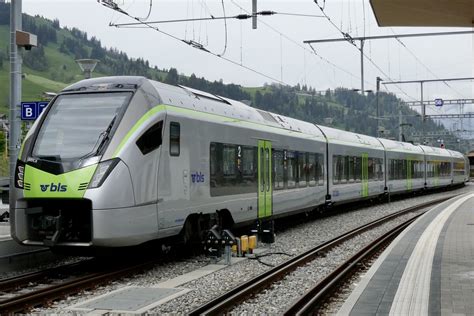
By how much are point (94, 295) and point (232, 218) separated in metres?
5.36

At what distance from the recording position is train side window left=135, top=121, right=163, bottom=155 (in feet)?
33.2

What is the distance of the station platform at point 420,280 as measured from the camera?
723 cm

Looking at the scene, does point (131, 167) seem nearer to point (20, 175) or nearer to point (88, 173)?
point (88, 173)

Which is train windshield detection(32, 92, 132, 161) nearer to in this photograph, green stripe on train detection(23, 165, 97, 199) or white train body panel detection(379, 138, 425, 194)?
green stripe on train detection(23, 165, 97, 199)

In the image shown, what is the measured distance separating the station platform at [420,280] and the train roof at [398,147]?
752 inches

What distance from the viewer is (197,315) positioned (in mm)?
7453

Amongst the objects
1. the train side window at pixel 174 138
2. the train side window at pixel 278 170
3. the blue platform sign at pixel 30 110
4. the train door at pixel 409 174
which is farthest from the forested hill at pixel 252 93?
the train side window at pixel 174 138

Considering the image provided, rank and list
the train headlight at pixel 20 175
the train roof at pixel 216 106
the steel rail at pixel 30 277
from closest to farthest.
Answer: the steel rail at pixel 30 277 → the train headlight at pixel 20 175 → the train roof at pixel 216 106

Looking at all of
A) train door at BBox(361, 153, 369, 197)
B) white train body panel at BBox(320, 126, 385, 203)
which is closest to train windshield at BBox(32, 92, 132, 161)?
white train body panel at BBox(320, 126, 385, 203)

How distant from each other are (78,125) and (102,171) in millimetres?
1197

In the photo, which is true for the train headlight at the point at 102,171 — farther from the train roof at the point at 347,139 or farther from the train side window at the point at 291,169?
the train roof at the point at 347,139

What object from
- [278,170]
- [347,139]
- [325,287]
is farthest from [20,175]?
[347,139]

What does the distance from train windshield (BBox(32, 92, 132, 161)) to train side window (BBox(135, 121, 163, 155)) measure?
1.73ft

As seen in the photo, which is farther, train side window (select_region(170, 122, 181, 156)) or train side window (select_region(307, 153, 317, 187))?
train side window (select_region(307, 153, 317, 187))
